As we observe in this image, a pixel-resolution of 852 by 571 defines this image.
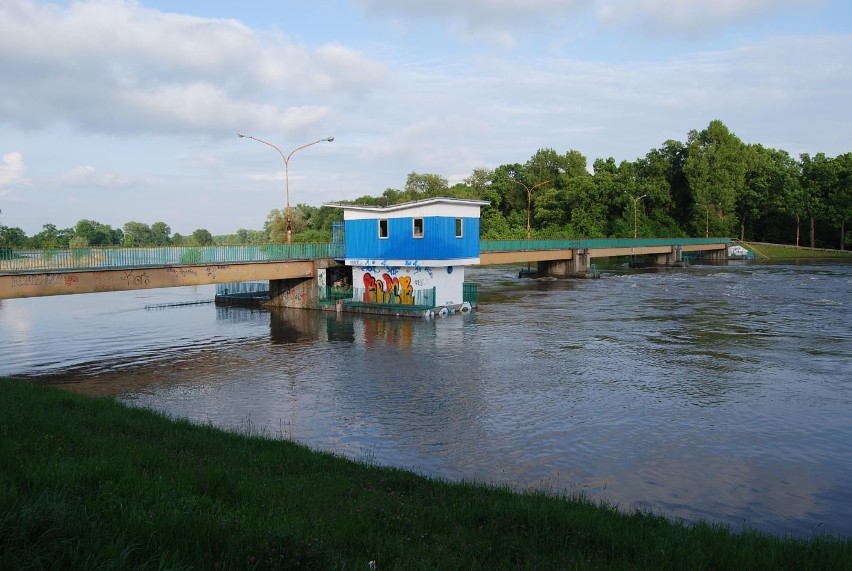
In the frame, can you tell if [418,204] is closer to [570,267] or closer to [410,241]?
[410,241]

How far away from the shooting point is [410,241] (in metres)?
47.4

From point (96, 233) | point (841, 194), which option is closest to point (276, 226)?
point (96, 233)

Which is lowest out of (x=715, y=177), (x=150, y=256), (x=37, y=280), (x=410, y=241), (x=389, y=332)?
(x=389, y=332)

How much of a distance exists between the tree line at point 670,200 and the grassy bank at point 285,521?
11197 cm

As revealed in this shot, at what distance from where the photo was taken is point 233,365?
30938 mm

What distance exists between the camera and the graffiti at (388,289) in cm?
4847

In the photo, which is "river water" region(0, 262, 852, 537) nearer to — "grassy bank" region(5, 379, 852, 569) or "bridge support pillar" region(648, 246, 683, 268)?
"grassy bank" region(5, 379, 852, 569)

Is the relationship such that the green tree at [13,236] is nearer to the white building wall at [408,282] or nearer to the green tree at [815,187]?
the white building wall at [408,282]

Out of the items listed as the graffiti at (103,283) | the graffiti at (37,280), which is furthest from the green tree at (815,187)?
the graffiti at (37,280)

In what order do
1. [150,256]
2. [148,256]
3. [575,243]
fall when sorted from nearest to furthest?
[148,256]
[150,256]
[575,243]

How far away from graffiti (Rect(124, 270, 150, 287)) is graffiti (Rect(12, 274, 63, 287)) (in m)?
3.92

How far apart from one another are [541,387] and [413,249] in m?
23.2

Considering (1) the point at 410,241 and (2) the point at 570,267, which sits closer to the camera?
(1) the point at 410,241

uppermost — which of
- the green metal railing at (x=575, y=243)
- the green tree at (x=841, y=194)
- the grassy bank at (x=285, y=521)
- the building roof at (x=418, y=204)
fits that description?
the green tree at (x=841, y=194)
